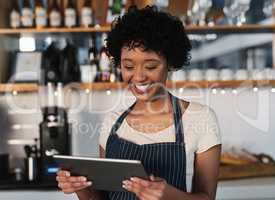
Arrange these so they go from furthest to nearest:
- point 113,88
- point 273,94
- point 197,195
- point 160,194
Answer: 1. point 273,94
2. point 113,88
3. point 197,195
4. point 160,194

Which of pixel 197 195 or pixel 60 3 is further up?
pixel 60 3

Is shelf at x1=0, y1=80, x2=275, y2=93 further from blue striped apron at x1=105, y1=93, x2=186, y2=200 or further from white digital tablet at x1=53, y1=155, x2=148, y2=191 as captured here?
white digital tablet at x1=53, y1=155, x2=148, y2=191

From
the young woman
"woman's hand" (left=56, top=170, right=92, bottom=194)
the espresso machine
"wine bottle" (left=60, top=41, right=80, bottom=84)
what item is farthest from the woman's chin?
"wine bottle" (left=60, top=41, right=80, bottom=84)

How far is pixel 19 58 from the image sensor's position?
2.50 meters

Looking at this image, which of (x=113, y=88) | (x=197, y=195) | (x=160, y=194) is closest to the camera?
(x=160, y=194)

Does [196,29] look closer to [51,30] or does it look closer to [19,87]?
[51,30]

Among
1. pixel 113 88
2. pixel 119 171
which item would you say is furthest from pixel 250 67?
pixel 119 171

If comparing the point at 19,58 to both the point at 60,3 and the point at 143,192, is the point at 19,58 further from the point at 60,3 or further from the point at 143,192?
the point at 143,192

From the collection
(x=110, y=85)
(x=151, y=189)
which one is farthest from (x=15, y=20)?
(x=151, y=189)

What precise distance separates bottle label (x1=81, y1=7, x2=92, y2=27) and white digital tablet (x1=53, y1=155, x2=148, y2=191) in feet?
4.75

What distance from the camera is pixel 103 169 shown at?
0.99m

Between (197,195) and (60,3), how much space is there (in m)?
1.69

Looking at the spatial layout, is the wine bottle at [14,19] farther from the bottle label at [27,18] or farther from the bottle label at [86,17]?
the bottle label at [86,17]

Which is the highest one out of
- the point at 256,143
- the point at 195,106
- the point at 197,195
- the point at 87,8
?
the point at 87,8
